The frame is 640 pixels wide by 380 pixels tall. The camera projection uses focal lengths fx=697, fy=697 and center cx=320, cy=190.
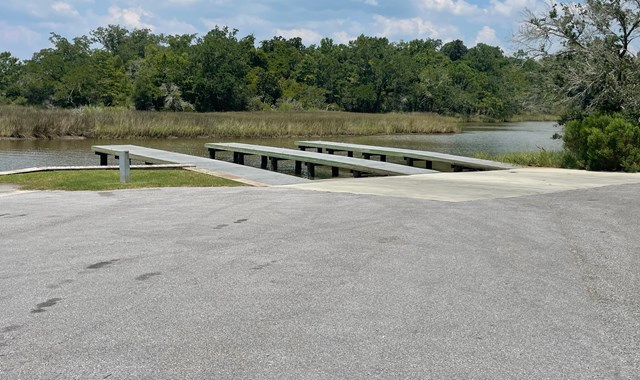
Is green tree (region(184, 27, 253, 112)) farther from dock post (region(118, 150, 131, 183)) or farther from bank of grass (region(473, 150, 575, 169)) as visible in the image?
dock post (region(118, 150, 131, 183))

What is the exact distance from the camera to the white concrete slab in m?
12.3

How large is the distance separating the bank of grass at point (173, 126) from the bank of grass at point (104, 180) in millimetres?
23585

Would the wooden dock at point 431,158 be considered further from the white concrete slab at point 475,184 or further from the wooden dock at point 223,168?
the wooden dock at point 223,168

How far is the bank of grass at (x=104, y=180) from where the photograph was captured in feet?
43.6

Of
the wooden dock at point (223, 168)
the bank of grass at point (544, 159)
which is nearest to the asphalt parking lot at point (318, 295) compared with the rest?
the wooden dock at point (223, 168)

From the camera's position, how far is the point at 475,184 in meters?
14.3

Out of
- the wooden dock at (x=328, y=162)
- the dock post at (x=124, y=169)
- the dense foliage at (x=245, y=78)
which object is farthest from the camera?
the dense foliage at (x=245, y=78)

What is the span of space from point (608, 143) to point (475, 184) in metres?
5.84

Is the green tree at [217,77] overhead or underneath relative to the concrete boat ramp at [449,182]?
overhead

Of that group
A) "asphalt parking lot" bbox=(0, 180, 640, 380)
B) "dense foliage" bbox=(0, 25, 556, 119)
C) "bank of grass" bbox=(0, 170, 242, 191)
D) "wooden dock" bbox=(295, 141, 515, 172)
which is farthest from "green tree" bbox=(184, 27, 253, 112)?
"asphalt parking lot" bbox=(0, 180, 640, 380)

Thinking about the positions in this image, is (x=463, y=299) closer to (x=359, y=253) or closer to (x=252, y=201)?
(x=359, y=253)

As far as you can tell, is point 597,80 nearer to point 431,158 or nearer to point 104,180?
point 431,158

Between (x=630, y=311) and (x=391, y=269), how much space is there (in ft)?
6.60

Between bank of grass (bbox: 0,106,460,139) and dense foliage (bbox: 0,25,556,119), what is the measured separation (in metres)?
15.3
